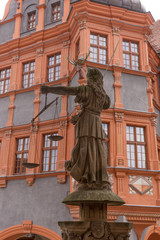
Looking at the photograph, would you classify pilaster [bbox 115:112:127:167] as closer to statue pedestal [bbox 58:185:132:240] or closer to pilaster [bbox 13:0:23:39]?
statue pedestal [bbox 58:185:132:240]

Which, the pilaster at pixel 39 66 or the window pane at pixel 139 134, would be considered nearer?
the window pane at pixel 139 134

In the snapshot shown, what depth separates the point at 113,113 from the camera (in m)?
12.4

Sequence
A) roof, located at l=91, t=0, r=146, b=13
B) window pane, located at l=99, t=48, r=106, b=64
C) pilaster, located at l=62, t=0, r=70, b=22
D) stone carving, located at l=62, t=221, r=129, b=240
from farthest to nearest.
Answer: pilaster, located at l=62, t=0, r=70, b=22 < roof, located at l=91, t=0, r=146, b=13 < window pane, located at l=99, t=48, r=106, b=64 < stone carving, located at l=62, t=221, r=129, b=240

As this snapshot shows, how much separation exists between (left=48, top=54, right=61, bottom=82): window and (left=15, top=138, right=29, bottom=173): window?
11.8 ft

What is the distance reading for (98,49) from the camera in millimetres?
13609

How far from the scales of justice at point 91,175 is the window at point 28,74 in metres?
11.8

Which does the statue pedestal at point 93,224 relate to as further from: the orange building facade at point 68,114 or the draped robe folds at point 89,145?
the orange building facade at point 68,114

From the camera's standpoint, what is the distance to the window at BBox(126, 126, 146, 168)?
1201 centimetres

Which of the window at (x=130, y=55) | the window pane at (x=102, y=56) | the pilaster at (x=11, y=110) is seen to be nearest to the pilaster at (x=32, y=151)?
the pilaster at (x=11, y=110)

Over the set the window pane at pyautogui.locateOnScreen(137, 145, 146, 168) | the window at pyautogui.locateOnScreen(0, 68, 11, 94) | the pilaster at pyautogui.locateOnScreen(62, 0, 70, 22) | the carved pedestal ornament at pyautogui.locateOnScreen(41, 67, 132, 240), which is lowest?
the carved pedestal ornament at pyautogui.locateOnScreen(41, 67, 132, 240)

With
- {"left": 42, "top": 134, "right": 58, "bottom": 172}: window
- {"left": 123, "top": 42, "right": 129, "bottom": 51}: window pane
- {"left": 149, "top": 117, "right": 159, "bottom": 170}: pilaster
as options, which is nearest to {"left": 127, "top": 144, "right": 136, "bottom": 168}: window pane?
{"left": 149, "top": 117, "right": 159, "bottom": 170}: pilaster

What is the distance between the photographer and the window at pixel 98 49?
13.4m

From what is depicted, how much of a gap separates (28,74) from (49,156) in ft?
17.1

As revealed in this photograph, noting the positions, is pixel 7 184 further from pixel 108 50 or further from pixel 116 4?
pixel 116 4
